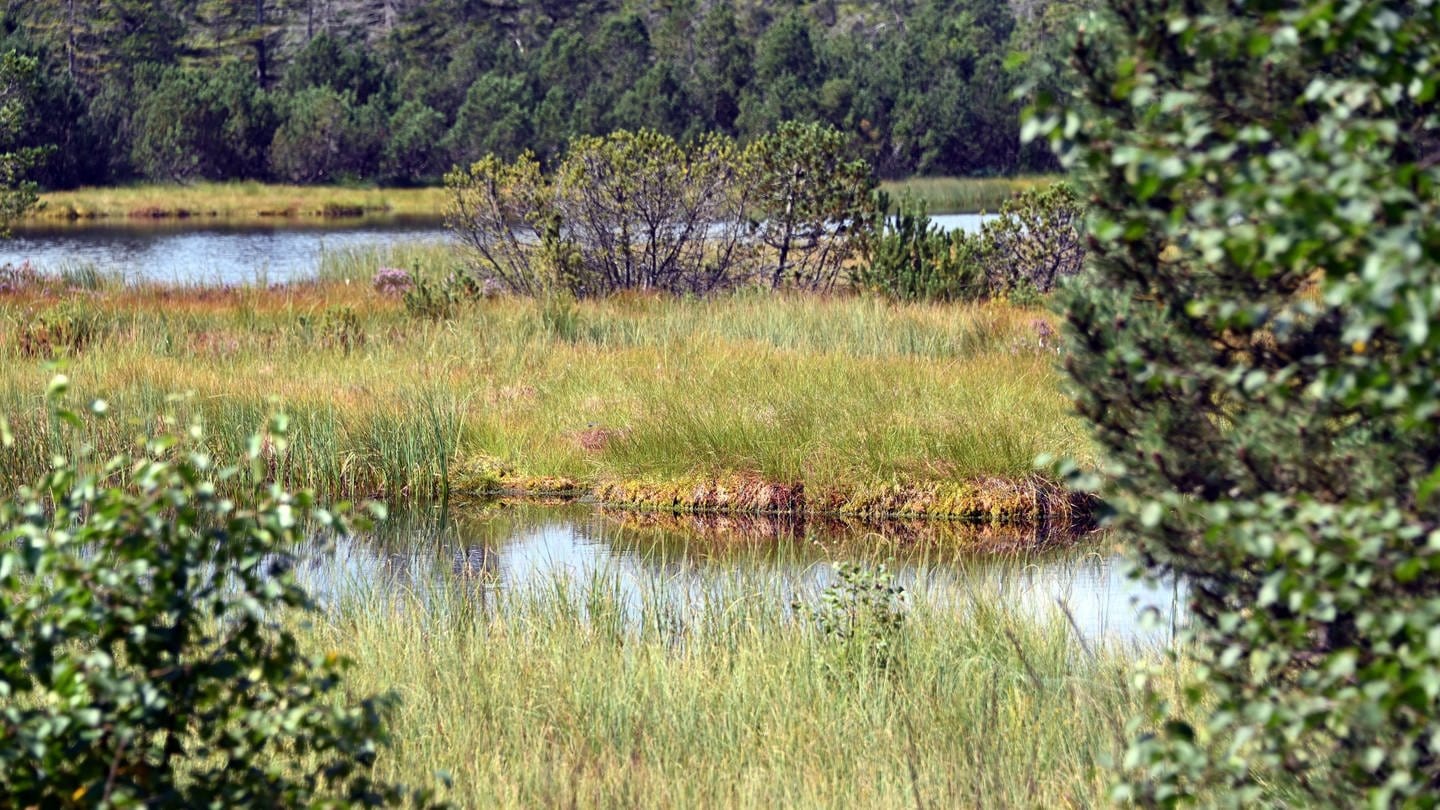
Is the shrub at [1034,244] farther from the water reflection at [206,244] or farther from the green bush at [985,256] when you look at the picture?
the water reflection at [206,244]

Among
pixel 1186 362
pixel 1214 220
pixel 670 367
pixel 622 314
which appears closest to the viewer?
pixel 1214 220

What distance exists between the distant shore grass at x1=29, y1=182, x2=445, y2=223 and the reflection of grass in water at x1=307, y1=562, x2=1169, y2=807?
4371 centimetres

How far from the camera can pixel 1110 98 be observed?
2918mm

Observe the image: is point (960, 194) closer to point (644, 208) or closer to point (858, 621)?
point (644, 208)

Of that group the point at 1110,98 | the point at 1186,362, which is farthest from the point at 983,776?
the point at 1110,98

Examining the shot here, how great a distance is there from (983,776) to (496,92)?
6190cm

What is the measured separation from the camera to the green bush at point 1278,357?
2018 mm

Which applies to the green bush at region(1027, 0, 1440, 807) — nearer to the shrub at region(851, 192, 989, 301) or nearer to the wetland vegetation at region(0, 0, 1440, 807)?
the wetland vegetation at region(0, 0, 1440, 807)

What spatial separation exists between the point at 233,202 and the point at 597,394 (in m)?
44.8

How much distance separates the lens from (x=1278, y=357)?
2.78m

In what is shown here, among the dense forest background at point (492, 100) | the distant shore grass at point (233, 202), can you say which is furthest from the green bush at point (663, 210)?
the distant shore grass at point (233, 202)

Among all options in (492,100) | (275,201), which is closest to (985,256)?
(275,201)

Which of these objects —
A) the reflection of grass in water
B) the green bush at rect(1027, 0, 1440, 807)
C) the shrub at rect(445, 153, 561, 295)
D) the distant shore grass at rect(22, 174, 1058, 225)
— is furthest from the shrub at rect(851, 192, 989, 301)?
the distant shore grass at rect(22, 174, 1058, 225)

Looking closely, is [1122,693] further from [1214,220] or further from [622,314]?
[622,314]
